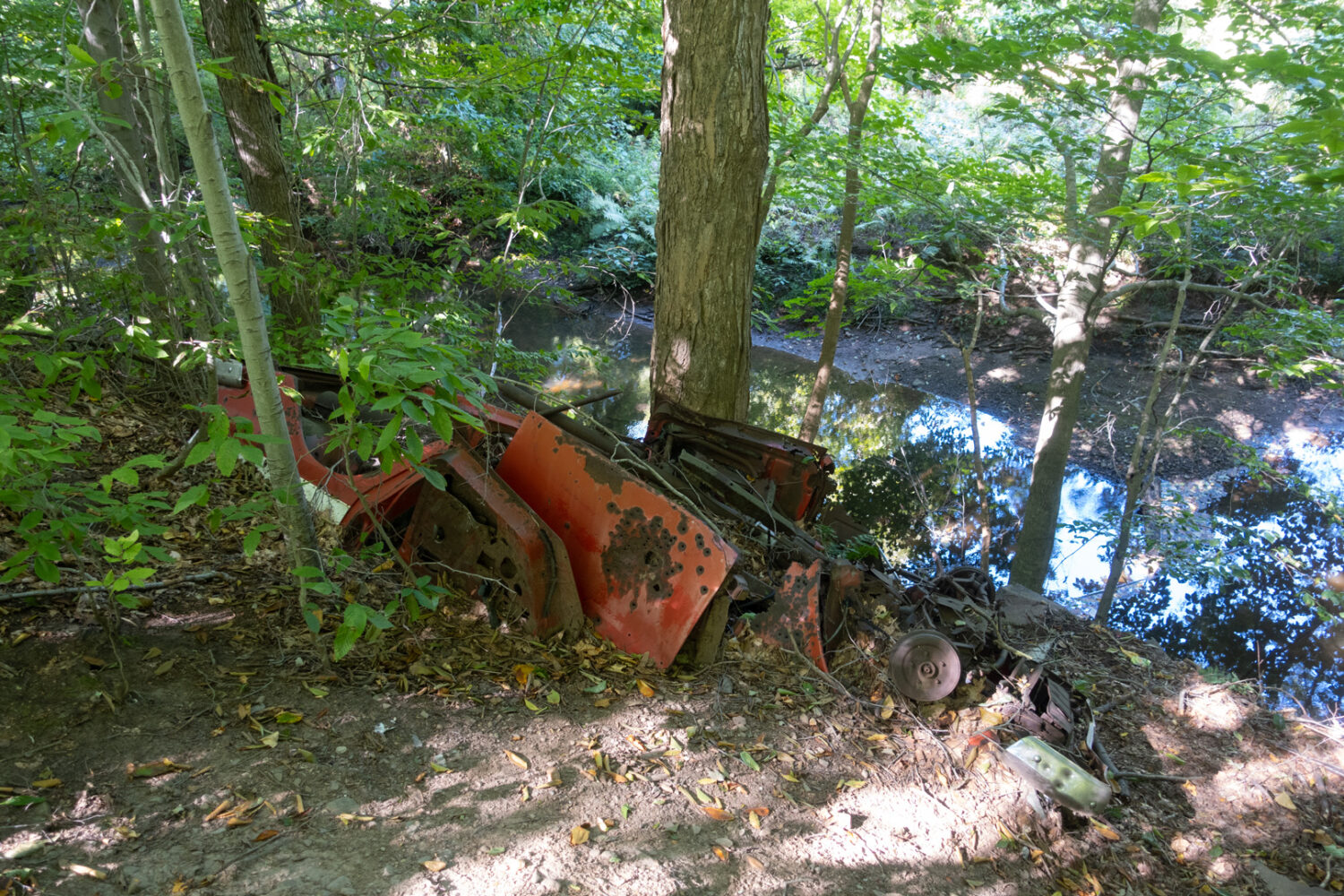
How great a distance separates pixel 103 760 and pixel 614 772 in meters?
1.56

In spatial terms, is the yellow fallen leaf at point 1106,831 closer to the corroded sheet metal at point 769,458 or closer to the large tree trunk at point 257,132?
the corroded sheet metal at point 769,458

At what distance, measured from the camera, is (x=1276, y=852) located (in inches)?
123

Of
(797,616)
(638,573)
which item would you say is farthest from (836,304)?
(638,573)

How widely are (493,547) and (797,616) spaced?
1456 mm

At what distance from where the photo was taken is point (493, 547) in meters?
3.20

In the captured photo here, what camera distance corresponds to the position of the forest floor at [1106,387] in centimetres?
1195

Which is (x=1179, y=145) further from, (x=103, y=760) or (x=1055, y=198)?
(x=103, y=760)

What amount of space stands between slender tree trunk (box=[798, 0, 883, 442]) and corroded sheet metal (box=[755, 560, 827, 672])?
410 cm

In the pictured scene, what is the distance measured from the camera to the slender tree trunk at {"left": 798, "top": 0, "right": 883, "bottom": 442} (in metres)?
6.67

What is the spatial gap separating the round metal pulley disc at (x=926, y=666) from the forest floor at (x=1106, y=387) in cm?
809

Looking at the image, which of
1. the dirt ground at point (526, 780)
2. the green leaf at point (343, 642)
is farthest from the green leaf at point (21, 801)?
the green leaf at point (343, 642)

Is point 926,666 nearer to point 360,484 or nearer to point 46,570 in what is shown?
point 360,484

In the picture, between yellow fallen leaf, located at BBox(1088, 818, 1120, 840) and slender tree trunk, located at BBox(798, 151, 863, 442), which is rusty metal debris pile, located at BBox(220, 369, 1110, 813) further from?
slender tree trunk, located at BBox(798, 151, 863, 442)

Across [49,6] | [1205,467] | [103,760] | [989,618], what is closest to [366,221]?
[49,6]
